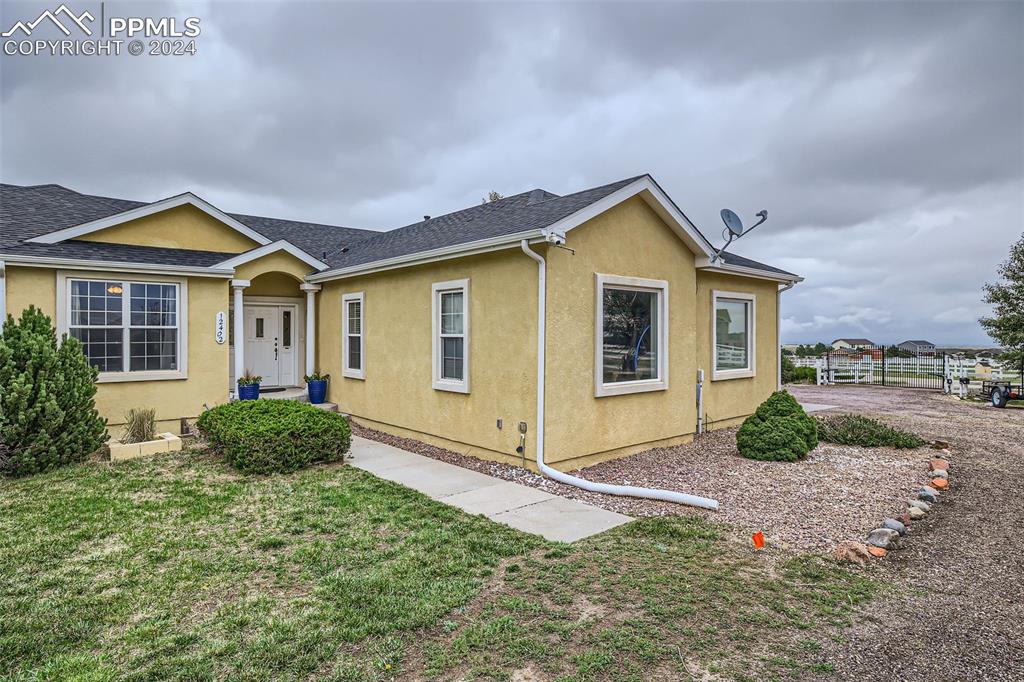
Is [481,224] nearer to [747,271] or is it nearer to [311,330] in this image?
[311,330]

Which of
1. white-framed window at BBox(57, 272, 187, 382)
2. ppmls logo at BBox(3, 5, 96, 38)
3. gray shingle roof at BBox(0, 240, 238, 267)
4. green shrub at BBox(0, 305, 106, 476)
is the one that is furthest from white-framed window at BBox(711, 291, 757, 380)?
ppmls logo at BBox(3, 5, 96, 38)

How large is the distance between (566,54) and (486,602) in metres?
11.3

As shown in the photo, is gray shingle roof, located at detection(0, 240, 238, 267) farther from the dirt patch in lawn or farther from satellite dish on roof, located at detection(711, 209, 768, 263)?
satellite dish on roof, located at detection(711, 209, 768, 263)

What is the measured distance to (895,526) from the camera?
5125 millimetres

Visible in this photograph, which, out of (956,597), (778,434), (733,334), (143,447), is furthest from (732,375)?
(143,447)

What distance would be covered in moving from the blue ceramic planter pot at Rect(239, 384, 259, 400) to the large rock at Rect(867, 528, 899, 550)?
1052 centimetres

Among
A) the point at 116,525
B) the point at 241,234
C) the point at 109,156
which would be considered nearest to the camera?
the point at 116,525

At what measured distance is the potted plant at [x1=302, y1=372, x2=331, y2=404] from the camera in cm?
1159

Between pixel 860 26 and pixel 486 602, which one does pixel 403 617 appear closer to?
pixel 486 602

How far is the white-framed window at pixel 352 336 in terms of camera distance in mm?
10742

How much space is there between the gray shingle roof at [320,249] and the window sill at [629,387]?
2.45 meters

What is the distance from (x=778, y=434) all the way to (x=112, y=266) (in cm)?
1104

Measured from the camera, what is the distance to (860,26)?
9.57m

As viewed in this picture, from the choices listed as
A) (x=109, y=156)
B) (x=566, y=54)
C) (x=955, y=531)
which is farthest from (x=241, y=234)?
(x=955, y=531)
